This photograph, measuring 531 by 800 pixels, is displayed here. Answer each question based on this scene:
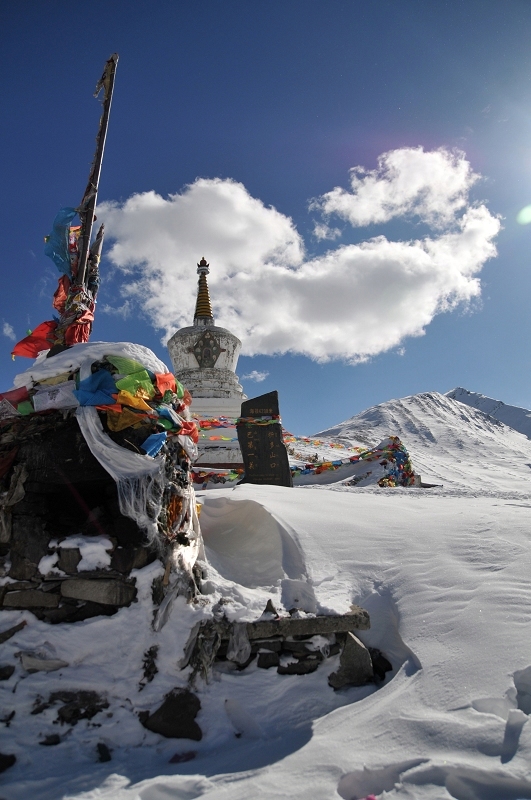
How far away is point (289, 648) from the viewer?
12.2 ft

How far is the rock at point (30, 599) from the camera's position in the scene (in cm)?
370

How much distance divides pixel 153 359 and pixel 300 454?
14.0 meters

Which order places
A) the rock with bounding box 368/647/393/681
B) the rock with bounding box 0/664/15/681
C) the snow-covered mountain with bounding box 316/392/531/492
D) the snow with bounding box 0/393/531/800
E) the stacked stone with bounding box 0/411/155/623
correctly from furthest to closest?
the snow-covered mountain with bounding box 316/392/531/492 < the stacked stone with bounding box 0/411/155/623 < the rock with bounding box 368/647/393/681 < the rock with bounding box 0/664/15/681 < the snow with bounding box 0/393/531/800

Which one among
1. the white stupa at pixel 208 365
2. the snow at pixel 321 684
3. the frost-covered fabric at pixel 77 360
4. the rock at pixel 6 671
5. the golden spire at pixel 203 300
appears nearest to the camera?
the snow at pixel 321 684

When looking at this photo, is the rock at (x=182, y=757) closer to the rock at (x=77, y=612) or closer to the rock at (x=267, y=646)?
the rock at (x=267, y=646)

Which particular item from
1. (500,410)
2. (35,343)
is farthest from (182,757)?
(500,410)

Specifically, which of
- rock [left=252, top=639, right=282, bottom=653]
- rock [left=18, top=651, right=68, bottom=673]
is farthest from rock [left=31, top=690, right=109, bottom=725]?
rock [left=252, top=639, right=282, bottom=653]

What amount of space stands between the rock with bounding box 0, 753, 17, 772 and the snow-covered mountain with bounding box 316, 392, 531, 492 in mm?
14000

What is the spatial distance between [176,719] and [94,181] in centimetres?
562

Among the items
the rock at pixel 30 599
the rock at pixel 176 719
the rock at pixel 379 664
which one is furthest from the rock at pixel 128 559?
the rock at pixel 379 664

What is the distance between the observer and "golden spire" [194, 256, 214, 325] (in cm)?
2326

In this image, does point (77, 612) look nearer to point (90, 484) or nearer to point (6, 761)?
point (6, 761)

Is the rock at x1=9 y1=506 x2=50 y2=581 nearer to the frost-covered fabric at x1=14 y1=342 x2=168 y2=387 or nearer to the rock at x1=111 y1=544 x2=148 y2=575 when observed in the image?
the rock at x1=111 y1=544 x2=148 y2=575

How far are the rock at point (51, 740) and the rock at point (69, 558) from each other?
110 centimetres
